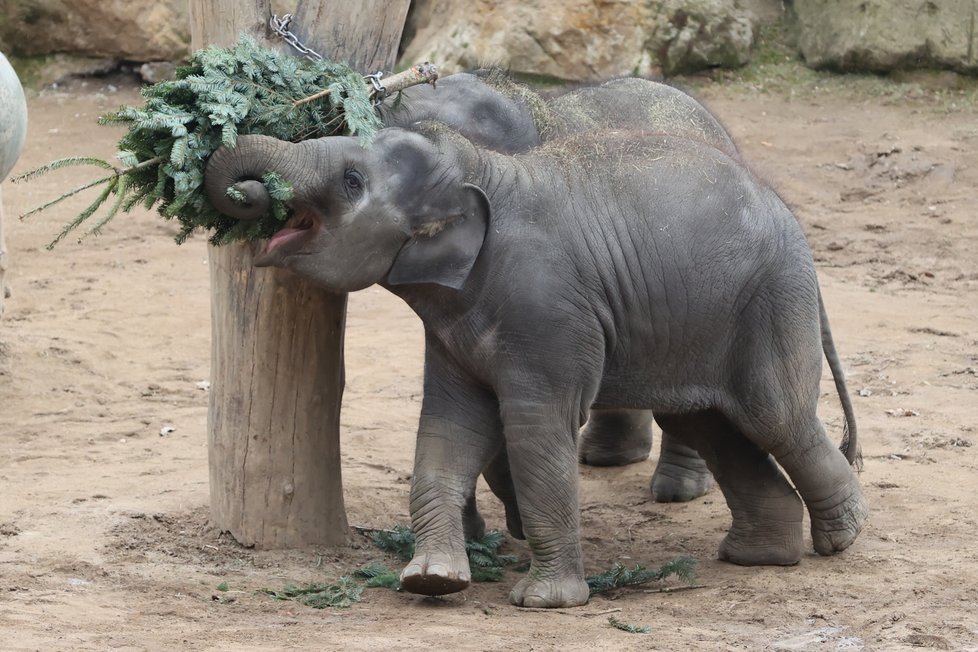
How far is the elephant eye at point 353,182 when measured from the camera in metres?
4.91

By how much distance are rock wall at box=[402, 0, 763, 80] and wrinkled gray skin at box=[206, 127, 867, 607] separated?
797cm

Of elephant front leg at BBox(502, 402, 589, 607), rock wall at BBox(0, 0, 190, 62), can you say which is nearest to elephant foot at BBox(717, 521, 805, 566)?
elephant front leg at BBox(502, 402, 589, 607)

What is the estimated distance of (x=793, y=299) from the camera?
18.5 ft

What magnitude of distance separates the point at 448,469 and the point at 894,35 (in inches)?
363

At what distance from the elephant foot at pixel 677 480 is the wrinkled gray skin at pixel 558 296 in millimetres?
1043

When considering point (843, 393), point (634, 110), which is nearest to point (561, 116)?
point (634, 110)

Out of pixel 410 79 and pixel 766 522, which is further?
pixel 766 522

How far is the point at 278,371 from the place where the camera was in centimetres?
566

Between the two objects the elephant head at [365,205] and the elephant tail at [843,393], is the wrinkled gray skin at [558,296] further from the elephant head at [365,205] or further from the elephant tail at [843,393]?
the elephant tail at [843,393]

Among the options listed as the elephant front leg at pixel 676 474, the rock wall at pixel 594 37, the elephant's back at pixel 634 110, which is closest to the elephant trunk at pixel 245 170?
the elephant's back at pixel 634 110

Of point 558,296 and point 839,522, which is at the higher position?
point 558,296

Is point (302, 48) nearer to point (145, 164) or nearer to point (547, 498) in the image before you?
point (145, 164)

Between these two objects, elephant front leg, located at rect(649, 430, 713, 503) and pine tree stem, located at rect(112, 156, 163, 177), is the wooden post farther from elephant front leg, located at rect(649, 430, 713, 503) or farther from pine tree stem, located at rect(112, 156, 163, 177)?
elephant front leg, located at rect(649, 430, 713, 503)

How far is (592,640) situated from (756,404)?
1.28m
